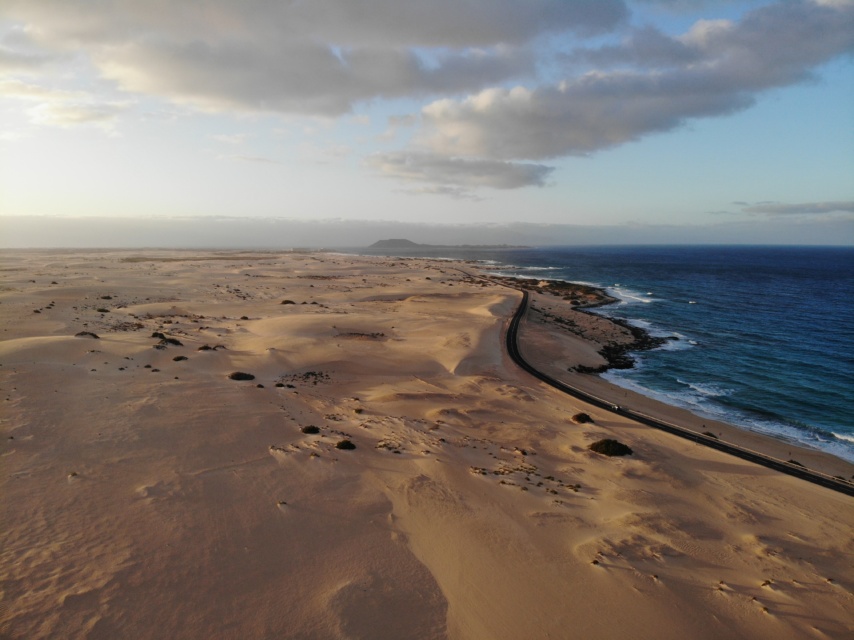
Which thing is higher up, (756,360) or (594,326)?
(594,326)

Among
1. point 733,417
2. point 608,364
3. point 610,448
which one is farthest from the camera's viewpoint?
point 608,364

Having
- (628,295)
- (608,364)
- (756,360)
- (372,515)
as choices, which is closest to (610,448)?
(372,515)

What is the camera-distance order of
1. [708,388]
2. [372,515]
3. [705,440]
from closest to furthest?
[372,515] → [705,440] → [708,388]

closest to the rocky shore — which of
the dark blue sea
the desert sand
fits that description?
the dark blue sea

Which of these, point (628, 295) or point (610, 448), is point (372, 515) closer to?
point (610, 448)

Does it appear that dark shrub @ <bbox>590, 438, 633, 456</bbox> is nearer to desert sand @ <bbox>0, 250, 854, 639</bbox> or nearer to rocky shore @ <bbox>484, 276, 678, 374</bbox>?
desert sand @ <bbox>0, 250, 854, 639</bbox>

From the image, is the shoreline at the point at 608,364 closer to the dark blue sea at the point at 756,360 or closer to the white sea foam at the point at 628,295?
the dark blue sea at the point at 756,360

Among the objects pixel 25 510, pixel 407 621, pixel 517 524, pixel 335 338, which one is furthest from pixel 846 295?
pixel 25 510

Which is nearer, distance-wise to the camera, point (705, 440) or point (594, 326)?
point (705, 440)
